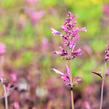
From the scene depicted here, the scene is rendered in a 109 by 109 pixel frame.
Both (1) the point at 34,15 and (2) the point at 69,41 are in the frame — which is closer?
(2) the point at 69,41

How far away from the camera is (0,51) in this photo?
12.7 ft

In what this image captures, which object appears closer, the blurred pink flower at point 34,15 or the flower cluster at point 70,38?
the flower cluster at point 70,38

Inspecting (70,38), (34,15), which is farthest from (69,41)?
(34,15)

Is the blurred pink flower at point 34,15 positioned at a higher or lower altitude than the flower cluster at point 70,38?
higher

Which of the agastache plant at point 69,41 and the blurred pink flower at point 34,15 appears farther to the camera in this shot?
the blurred pink flower at point 34,15

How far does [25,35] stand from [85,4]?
1.89 metres

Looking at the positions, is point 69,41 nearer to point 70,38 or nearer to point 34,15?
point 70,38

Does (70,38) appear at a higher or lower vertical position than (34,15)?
lower

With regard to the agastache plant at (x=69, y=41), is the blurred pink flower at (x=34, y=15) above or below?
above

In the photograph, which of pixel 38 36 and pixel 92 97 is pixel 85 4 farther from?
pixel 92 97

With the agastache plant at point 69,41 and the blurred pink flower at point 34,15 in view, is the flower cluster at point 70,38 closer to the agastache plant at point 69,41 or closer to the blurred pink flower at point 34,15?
the agastache plant at point 69,41

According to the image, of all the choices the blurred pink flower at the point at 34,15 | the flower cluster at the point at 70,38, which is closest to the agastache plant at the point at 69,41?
the flower cluster at the point at 70,38

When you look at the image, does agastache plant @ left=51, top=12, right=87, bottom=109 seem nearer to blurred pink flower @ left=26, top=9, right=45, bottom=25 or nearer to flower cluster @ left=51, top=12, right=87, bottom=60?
flower cluster @ left=51, top=12, right=87, bottom=60

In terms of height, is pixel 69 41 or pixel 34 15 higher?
pixel 34 15
